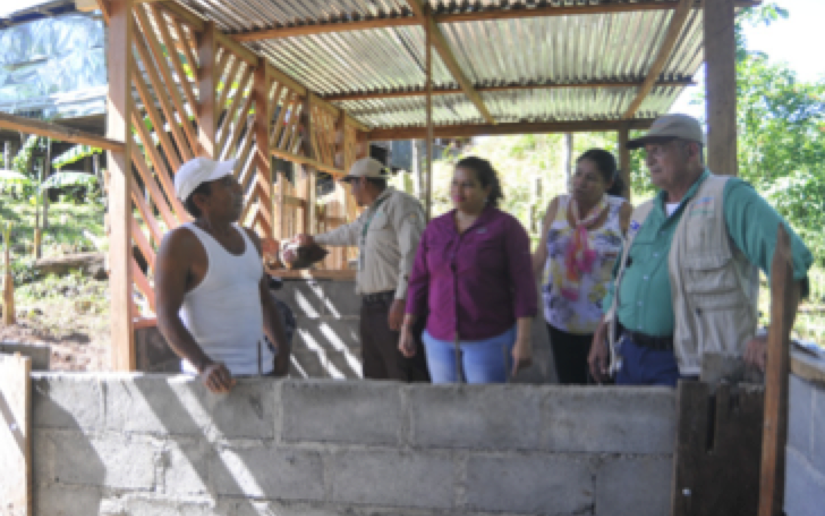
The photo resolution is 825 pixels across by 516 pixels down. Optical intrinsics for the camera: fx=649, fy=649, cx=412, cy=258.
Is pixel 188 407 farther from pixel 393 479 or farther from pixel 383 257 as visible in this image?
pixel 383 257

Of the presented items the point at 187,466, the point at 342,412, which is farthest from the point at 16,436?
the point at 342,412

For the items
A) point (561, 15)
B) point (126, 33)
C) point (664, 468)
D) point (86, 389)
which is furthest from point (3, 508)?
point (561, 15)

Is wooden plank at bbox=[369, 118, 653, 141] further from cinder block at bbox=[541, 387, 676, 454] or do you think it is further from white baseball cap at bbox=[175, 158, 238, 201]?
cinder block at bbox=[541, 387, 676, 454]

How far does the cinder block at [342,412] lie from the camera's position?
2.34 m

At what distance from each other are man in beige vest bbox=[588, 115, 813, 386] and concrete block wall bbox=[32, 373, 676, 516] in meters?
0.29

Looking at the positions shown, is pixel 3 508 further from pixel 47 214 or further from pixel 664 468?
pixel 47 214

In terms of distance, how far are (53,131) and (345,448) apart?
2482 millimetres

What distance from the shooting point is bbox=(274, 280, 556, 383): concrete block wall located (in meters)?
5.73

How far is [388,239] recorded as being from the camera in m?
4.26

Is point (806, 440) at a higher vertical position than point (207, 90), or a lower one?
lower

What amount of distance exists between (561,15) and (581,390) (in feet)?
12.9

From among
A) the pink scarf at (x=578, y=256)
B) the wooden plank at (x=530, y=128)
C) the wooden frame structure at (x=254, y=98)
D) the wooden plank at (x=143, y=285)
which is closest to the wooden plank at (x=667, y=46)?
the wooden frame structure at (x=254, y=98)

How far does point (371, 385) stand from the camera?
2365mm

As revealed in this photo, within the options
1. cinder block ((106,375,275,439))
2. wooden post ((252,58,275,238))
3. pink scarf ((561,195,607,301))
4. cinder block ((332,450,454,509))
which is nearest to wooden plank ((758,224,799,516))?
cinder block ((332,450,454,509))
